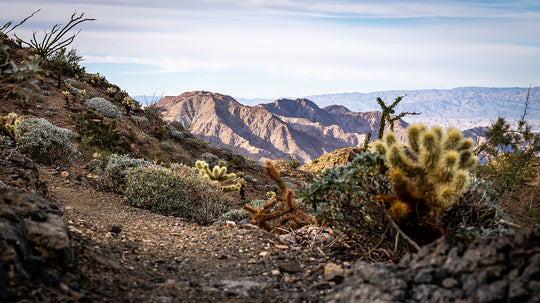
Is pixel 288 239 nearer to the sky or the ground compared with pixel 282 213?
nearer to the ground

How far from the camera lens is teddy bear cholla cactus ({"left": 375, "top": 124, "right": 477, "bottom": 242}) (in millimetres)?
3895

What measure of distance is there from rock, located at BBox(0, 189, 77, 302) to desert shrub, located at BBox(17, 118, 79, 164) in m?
7.13

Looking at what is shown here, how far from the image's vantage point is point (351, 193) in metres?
4.49

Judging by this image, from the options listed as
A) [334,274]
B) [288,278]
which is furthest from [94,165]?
[334,274]

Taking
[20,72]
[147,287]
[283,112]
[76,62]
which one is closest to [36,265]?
[147,287]

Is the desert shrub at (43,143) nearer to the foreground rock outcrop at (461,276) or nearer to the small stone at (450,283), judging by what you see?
the foreground rock outcrop at (461,276)

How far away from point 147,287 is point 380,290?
2.03 m

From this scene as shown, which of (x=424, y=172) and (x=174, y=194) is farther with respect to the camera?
(x=174, y=194)

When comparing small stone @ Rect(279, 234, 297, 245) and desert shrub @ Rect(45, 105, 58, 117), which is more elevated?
desert shrub @ Rect(45, 105, 58, 117)

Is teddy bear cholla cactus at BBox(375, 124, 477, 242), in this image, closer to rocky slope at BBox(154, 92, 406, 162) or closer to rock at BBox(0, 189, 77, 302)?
rock at BBox(0, 189, 77, 302)

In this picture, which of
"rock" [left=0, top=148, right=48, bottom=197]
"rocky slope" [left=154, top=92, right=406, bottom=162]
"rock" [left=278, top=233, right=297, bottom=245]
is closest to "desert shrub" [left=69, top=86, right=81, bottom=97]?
"rock" [left=0, top=148, right=48, bottom=197]

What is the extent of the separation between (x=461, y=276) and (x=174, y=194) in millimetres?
7013

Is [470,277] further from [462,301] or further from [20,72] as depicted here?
[20,72]

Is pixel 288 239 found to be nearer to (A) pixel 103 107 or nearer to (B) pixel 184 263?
(B) pixel 184 263
